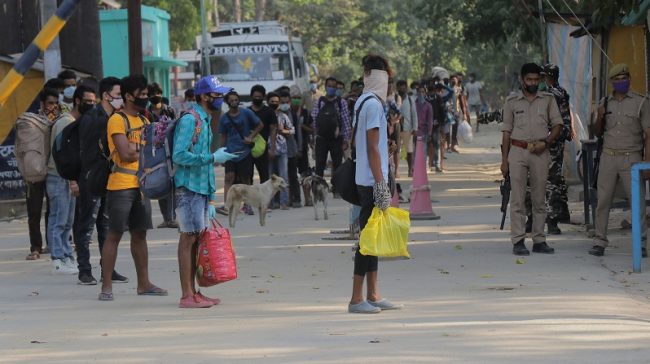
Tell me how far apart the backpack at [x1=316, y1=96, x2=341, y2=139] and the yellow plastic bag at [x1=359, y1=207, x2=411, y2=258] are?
35.0 ft

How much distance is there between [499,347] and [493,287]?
9.91 feet

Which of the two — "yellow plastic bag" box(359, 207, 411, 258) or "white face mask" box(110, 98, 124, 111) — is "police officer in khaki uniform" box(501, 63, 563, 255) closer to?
"yellow plastic bag" box(359, 207, 411, 258)

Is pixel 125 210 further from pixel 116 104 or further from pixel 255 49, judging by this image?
pixel 255 49

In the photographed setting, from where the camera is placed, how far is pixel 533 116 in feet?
44.5

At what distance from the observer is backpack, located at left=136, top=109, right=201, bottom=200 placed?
10602mm

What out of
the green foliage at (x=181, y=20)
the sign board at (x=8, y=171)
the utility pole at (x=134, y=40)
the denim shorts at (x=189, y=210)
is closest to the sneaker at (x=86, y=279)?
the denim shorts at (x=189, y=210)

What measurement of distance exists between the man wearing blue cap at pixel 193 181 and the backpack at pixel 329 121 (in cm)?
990

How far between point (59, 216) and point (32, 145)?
4.10 ft

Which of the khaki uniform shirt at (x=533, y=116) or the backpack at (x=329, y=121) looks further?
the backpack at (x=329, y=121)

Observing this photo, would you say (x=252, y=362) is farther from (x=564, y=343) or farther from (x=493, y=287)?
(x=493, y=287)

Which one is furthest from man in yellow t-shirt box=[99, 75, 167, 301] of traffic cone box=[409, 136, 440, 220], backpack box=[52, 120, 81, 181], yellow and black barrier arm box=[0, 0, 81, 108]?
traffic cone box=[409, 136, 440, 220]

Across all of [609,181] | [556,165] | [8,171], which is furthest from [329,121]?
[609,181]

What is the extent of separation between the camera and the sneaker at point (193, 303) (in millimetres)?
10625

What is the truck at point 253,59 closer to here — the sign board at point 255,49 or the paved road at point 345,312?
the sign board at point 255,49
